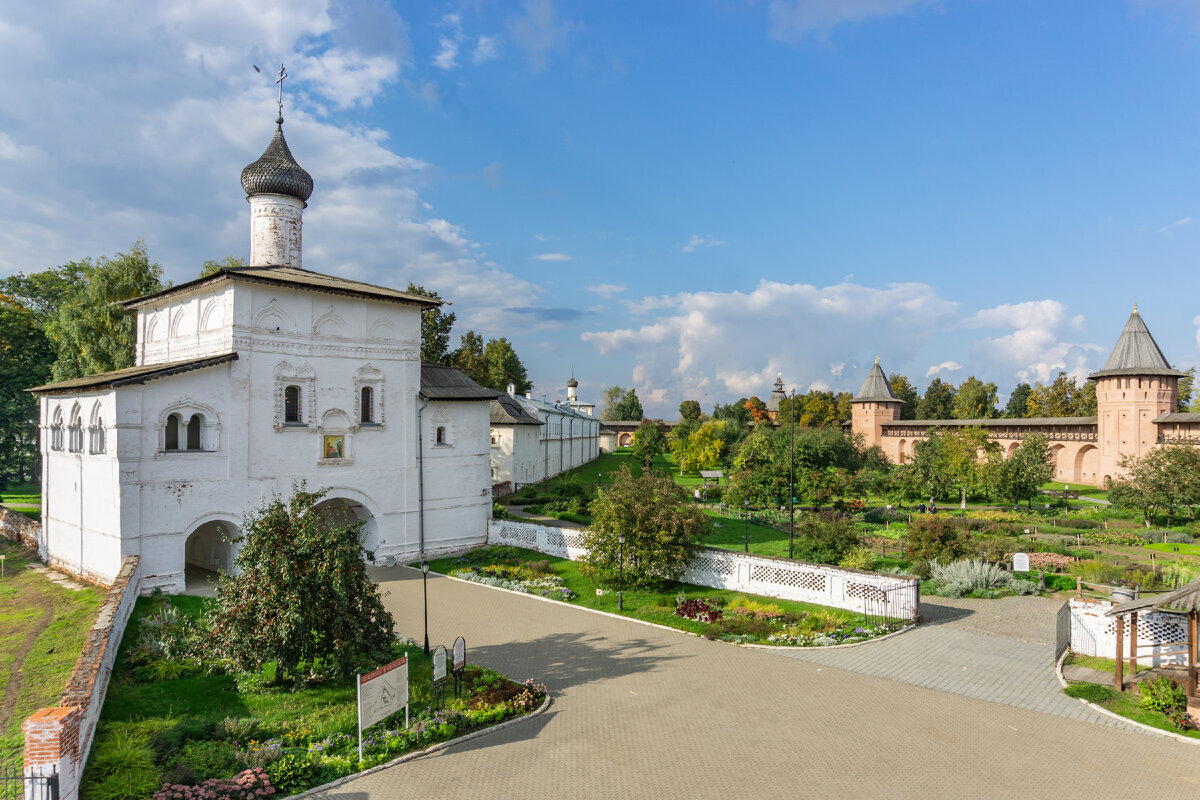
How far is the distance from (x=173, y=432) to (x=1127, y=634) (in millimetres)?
21584

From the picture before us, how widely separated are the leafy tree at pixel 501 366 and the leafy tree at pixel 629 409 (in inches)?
2518

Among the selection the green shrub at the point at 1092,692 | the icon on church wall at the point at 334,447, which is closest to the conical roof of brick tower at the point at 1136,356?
the green shrub at the point at 1092,692

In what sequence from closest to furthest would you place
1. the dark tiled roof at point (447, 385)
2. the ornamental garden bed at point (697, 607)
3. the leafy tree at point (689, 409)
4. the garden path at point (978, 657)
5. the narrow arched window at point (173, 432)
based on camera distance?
the garden path at point (978, 657) → the ornamental garden bed at point (697, 607) → the narrow arched window at point (173, 432) → the dark tiled roof at point (447, 385) → the leafy tree at point (689, 409)

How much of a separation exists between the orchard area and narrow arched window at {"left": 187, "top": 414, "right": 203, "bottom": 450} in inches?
417

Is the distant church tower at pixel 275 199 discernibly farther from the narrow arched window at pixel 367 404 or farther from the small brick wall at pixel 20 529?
the small brick wall at pixel 20 529

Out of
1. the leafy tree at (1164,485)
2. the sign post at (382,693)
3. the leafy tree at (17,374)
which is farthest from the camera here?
the leafy tree at (17,374)

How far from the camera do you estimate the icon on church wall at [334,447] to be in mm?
19750

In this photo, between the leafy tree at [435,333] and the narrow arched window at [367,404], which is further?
the leafy tree at [435,333]

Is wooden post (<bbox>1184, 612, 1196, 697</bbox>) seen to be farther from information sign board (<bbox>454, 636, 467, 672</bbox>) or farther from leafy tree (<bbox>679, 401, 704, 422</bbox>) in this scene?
leafy tree (<bbox>679, 401, 704, 422</bbox>)

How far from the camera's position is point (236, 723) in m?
9.09

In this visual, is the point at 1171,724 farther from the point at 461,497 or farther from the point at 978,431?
the point at 978,431

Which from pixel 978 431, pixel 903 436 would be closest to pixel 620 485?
→ pixel 978 431

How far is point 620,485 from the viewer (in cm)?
1761

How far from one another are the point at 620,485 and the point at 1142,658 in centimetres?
1095
